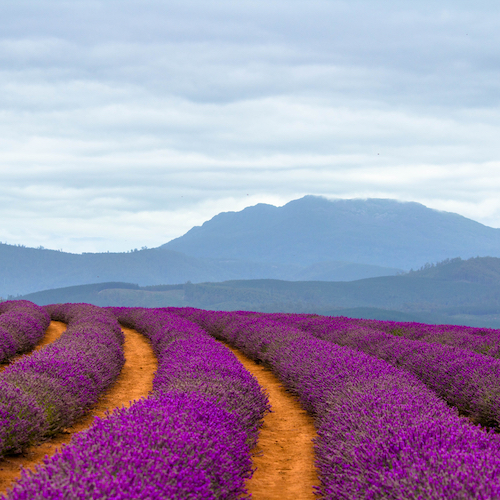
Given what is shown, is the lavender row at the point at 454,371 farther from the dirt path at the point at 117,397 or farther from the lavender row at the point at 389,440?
the dirt path at the point at 117,397

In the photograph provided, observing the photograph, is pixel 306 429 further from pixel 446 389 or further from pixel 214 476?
pixel 214 476

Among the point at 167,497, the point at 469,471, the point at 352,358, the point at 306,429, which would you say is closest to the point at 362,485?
the point at 469,471

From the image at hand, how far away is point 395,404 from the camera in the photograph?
15.6ft

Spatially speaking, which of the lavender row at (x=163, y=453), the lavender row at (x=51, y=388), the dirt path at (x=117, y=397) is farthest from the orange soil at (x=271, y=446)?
the lavender row at (x=163, y=453)

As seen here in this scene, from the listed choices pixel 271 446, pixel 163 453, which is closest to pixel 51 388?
pixel 271 446

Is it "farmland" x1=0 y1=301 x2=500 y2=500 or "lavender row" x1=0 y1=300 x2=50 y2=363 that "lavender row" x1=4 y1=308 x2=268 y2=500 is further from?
"lavender row" x1=0 y1=300 x2=50 y2=363

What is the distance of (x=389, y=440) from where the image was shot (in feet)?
12.0

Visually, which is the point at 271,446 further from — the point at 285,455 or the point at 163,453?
the point at 163,453

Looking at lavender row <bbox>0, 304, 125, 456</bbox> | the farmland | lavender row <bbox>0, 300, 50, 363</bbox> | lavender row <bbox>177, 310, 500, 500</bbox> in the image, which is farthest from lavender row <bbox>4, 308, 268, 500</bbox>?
lavender row <bbox>0, 300, 50, 363</bbox>

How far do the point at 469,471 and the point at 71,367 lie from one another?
18.4ft

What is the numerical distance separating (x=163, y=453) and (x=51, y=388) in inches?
132

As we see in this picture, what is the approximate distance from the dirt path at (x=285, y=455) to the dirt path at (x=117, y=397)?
5.12 ft

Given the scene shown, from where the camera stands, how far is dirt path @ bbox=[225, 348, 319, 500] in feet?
14.7

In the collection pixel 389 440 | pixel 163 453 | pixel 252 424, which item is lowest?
pixel 252 424
